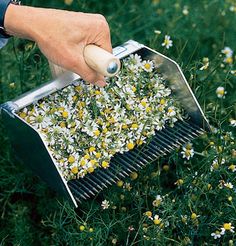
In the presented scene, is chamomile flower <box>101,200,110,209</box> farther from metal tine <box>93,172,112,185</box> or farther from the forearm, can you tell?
the forearm

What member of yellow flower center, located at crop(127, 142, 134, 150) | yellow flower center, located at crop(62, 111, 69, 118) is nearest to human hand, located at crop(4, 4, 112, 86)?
yellow flower center, located at crop(62, 111, 69, 118)

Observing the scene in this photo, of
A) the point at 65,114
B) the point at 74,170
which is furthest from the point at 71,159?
the point at 65,114

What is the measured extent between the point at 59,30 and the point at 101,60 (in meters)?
0.14

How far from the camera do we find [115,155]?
75.4 inches

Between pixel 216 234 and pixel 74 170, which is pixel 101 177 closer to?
pixel 74 170

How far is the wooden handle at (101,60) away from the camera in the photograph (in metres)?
1.63

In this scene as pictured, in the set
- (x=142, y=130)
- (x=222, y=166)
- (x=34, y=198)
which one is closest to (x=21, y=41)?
(x=34, y=198)

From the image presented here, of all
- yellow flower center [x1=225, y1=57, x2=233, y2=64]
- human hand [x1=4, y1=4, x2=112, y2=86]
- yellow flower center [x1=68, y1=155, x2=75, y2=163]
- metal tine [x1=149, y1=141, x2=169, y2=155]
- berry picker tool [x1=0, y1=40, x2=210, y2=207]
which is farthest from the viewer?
yellow flower center [x1=225, y1=57, x2=233, y2=64]

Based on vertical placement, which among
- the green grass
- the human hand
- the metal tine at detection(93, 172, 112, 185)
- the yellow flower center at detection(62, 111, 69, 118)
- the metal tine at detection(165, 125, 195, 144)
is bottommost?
the green grass

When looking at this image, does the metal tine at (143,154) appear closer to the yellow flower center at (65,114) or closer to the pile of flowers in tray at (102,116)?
the pile of flowers in tray at (102,116)

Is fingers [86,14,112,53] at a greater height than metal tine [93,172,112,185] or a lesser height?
greater

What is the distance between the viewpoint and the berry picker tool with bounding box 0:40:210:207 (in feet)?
5.63

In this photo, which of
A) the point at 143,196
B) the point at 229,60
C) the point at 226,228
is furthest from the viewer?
the point at 229,60

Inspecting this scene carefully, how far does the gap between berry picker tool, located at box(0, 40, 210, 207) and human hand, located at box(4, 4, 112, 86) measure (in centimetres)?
4
